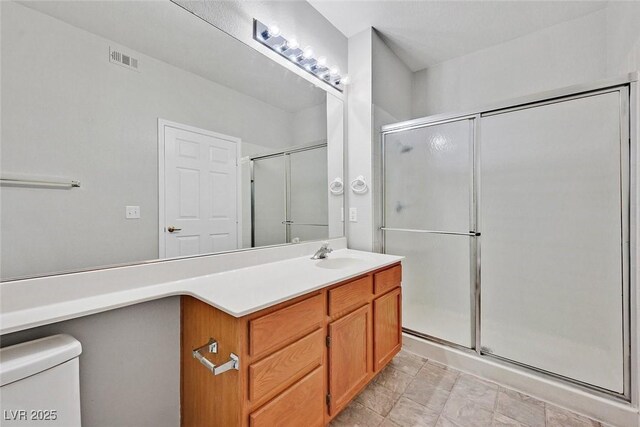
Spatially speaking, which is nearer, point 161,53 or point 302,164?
point 161,53

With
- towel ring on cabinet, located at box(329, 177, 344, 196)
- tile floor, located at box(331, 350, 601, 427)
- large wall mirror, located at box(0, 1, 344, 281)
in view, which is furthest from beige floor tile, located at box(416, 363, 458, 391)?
towel ring on cabinet, located at box(329, 177, 344, 196)

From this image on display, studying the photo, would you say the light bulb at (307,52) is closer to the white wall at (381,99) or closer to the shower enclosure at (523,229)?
the white wall at (381,99)

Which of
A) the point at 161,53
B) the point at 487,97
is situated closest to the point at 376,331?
the point at 161,53

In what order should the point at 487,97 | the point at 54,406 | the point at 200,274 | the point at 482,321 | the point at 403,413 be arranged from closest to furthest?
the point at 54,406, the point at 200,274, the point at 403,413, the point at 482,321, the point at 487,97

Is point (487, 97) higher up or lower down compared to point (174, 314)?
higher up

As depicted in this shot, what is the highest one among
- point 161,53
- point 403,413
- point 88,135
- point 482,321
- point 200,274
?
point 161,53

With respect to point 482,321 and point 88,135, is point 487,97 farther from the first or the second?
point 88,135

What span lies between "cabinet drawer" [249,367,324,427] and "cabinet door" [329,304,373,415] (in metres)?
0.10

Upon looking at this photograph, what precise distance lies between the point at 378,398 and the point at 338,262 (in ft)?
2.93

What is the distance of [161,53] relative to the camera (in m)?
1.26

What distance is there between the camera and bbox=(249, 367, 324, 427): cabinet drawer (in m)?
1.03

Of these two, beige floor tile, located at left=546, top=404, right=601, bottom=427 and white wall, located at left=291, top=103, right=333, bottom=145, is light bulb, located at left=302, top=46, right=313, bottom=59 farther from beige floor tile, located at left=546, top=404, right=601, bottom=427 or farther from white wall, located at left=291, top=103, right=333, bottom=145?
beige floor tile, located at left=546, top=404, right=601, bottom=427

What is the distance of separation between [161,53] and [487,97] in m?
2.73

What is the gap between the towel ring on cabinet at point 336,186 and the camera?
232cm
